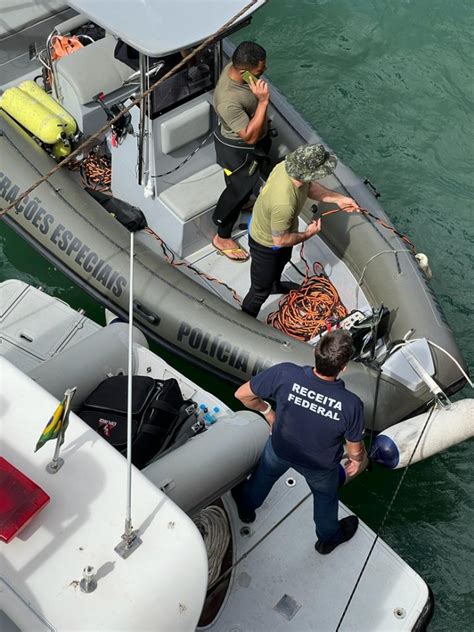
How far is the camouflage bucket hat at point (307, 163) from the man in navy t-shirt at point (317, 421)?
39.0 inches

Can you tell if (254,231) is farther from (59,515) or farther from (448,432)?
(59,515)

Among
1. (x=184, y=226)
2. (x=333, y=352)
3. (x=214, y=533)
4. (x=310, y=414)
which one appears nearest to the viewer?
(x=333, y=352)

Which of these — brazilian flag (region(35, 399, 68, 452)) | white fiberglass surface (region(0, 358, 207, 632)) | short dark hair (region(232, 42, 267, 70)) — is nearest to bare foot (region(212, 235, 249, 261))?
short dark hair (region(232, 42, 267, 70))

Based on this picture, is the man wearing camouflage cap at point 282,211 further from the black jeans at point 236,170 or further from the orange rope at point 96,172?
the orange rope at point 96,172

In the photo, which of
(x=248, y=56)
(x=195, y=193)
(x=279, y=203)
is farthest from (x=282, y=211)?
(x=195, y=193)

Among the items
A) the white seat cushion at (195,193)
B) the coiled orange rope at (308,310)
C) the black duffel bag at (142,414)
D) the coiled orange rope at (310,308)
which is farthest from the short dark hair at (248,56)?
the black duffel bag at (142,414)

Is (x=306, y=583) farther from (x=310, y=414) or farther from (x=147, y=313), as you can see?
(x=147, y=313)

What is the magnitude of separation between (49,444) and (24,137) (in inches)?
105

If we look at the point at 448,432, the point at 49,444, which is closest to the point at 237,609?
the point at 49,444

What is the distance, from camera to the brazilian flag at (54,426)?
8.05 feet

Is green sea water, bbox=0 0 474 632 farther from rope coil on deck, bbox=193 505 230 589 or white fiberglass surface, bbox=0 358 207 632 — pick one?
white fiberglass surface, bbox=0 358 207 632

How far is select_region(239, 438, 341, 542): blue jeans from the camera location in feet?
10.2

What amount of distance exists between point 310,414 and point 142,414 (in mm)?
800

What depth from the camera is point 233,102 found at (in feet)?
13.5
